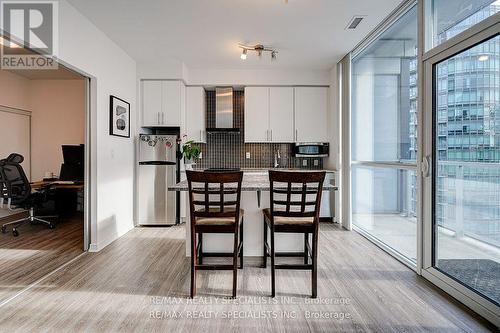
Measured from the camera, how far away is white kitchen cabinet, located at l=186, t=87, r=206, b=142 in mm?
4945

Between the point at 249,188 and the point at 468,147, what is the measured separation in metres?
1.84

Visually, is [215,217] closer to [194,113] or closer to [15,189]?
[194,113]

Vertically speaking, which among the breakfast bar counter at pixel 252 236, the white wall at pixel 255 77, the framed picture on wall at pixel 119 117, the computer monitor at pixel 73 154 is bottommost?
the breakfast bar counter at pixel 252 236

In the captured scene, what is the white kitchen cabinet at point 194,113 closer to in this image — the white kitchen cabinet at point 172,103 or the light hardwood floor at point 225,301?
the white kitchen cabinet at point 172,103

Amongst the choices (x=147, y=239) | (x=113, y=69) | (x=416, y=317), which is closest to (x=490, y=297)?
(x=416, y=317)

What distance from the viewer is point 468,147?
2.23 metres

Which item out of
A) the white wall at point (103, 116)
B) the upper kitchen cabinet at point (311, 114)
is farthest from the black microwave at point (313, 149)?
the white wall at point (103, 116)

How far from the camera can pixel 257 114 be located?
5.00 meters

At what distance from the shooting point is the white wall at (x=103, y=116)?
291 cm

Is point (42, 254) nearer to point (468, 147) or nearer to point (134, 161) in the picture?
point (134, 161)

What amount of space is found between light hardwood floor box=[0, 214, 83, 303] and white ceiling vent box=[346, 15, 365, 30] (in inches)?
167

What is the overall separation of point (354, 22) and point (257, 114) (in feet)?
7.31

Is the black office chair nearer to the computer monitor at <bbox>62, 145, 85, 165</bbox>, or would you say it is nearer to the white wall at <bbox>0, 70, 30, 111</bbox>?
the computer monitor at <bbox>62, 145, 85, 165</bbox>

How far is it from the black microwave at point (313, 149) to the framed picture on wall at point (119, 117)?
9.66 ft
